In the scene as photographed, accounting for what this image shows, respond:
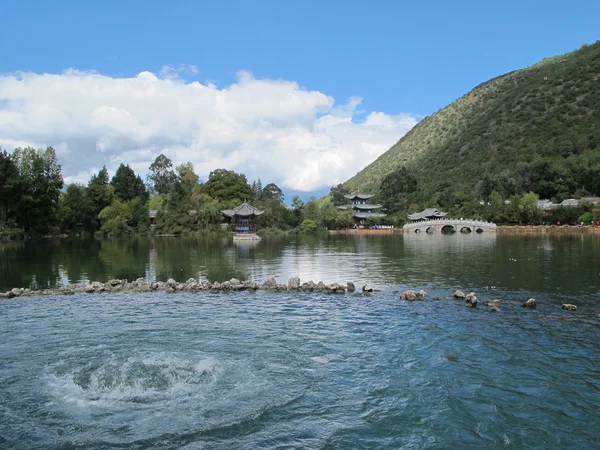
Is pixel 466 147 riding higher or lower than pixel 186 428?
higher

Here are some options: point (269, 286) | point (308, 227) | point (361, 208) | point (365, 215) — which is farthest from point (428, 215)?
point (269, 286)

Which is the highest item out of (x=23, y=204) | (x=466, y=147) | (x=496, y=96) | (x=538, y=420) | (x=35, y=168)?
(x=496, y=96)

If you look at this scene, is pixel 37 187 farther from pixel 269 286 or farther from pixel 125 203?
pixel 269 286

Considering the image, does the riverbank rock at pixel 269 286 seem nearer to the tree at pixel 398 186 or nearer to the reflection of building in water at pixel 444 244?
the reflection of building in water at pixel 444 244

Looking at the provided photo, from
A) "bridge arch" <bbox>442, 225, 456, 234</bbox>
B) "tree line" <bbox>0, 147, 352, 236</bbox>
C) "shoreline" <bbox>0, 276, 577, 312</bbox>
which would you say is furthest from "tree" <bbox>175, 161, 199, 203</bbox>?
"shoreline" <bbox>0, 276, 577, 312</bbox>

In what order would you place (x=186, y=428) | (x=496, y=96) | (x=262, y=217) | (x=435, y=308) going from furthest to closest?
(x=496, y=96)
(x=262, y=217)
(x=435, y=308)
(x=186, y=428)

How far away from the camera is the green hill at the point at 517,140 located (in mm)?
86938

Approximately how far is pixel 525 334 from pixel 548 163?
86470 millimetres

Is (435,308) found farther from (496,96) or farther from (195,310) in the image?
(496,96)

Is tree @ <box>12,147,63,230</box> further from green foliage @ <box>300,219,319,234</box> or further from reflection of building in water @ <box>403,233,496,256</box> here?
reflection of building in water @ <box>403,233,496,256</box>

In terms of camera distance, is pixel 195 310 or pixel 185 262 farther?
pixel 185 262

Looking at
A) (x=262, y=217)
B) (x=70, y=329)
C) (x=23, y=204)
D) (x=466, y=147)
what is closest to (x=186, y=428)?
(x=70, y=329)

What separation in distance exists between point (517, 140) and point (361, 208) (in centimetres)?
4672

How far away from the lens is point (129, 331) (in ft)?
41.6
